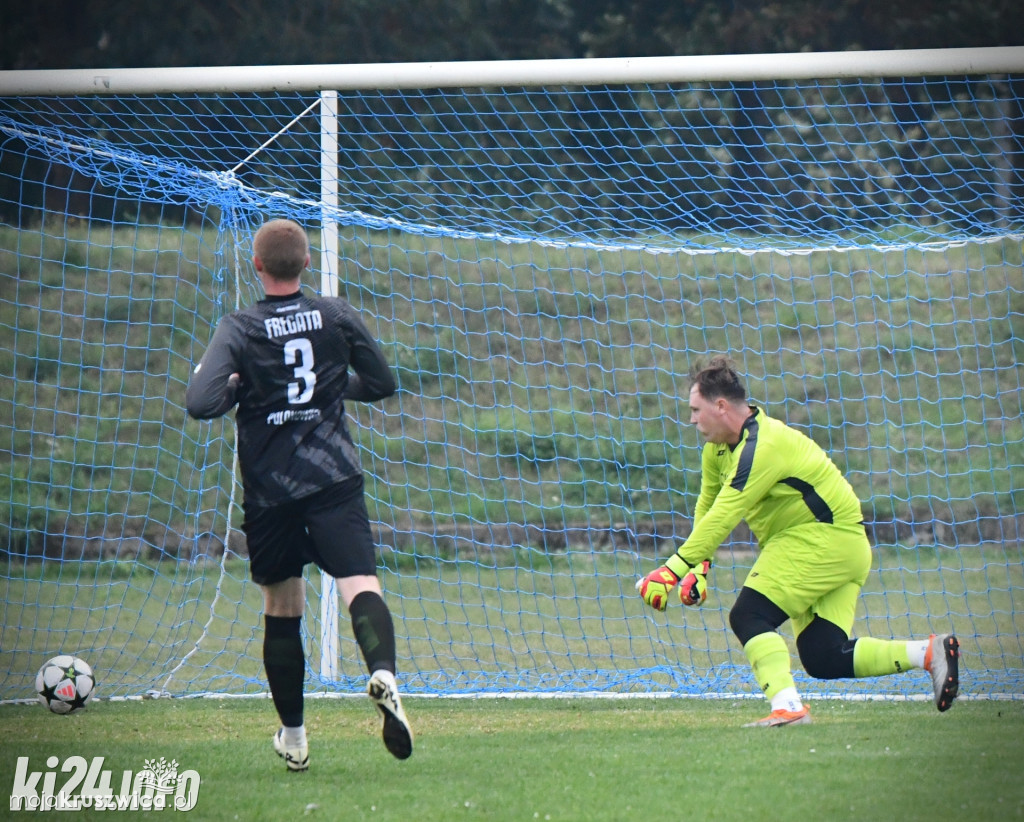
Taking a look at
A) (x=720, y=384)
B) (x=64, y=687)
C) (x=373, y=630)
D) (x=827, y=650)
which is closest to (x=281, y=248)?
(x=373, y=630)

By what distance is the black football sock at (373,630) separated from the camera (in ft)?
12.2

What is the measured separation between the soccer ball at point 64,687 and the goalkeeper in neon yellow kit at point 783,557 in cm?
220

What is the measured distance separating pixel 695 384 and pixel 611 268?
8741 millimetres

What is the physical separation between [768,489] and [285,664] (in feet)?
6.06

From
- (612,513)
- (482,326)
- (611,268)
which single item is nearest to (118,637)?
(612,513)

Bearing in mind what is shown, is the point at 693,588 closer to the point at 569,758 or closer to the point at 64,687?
the point at 569,758

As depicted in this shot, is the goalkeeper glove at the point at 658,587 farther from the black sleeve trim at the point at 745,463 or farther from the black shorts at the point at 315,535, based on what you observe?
the black shorts at the point at 315,535

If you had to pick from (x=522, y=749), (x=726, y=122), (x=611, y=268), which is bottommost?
(x=522, y=749)

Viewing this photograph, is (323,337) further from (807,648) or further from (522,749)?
(807,648)

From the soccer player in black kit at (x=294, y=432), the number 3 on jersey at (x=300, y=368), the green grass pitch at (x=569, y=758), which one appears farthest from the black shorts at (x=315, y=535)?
the green grass pitch at (x=569, y=758)

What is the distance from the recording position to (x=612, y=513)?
427 inches

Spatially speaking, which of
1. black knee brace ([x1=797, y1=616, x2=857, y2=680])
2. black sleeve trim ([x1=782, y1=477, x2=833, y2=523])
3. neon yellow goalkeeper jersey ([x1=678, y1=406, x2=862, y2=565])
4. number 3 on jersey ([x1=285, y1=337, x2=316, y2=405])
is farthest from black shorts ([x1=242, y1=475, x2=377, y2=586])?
black knee brace ([x1=797, y1=616, x2=857, y2=680])

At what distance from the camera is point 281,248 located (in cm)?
391

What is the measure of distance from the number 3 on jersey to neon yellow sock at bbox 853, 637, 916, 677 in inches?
88.0
